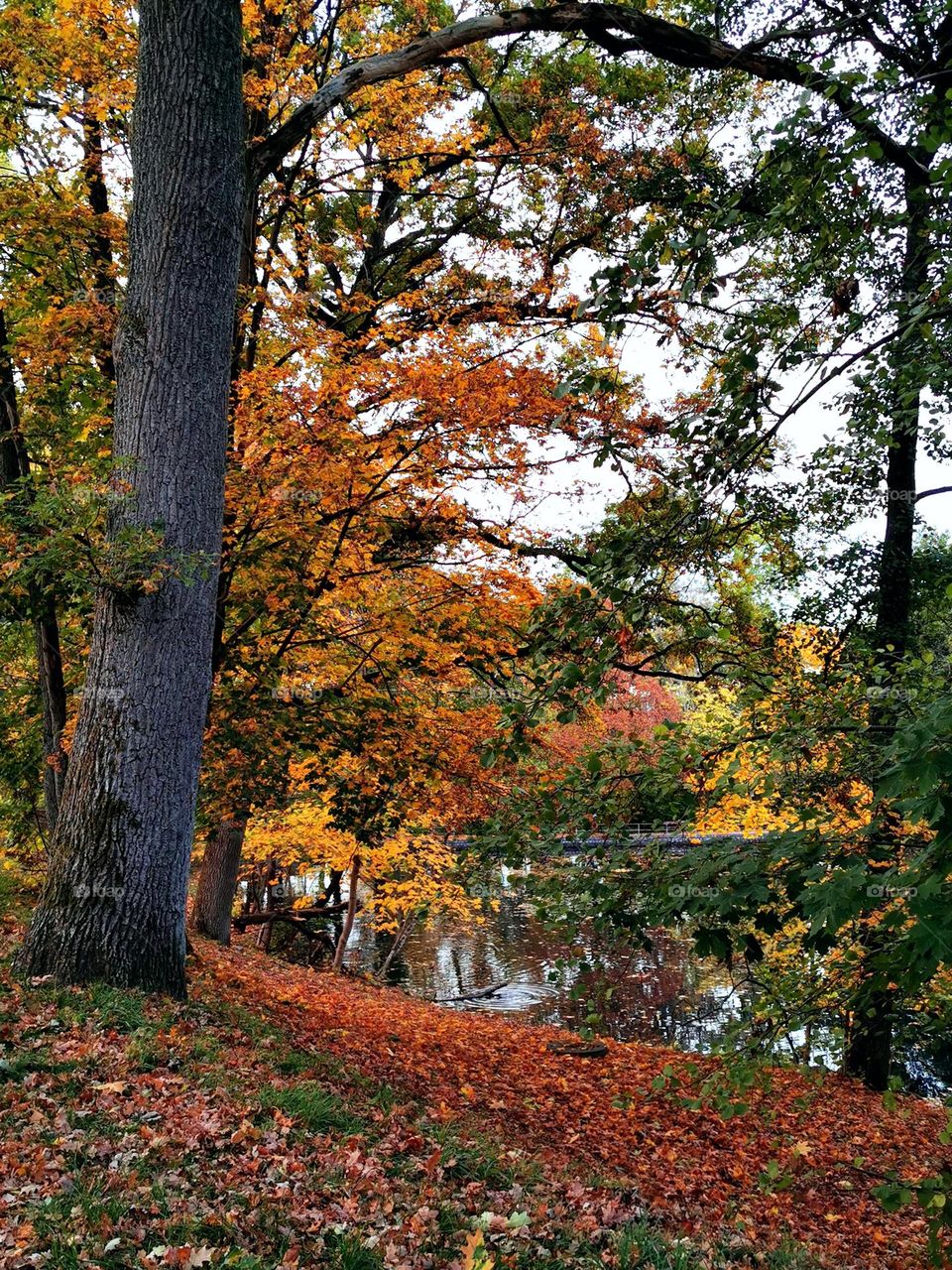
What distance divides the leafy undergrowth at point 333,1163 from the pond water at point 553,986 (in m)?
7.03

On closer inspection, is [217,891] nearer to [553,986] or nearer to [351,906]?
[351,906]

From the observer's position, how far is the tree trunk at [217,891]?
1262 centimetres

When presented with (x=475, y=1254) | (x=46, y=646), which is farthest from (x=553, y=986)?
(x=475, y=1254)

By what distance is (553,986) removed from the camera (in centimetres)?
1609

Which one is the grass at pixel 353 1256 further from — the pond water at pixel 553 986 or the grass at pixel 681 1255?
the pond water at pixel 553 986

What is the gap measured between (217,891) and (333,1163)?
972 centimetres

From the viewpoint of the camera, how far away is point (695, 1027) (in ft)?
59.5

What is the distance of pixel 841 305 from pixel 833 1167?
27.0 ft

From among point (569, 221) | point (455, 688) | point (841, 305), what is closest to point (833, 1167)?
point (455, 688)

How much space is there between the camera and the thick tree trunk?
5.17 meters

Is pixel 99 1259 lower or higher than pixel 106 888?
lower

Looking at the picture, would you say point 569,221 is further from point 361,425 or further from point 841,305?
point 841,305

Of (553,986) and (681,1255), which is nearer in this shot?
(681,1255)

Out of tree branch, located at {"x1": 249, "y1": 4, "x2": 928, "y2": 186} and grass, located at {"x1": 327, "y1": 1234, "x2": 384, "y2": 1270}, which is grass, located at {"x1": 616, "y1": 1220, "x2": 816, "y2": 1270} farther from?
tree branch, located at {"x1": 249, "y1": 4, "x2": 928, "y2": 186}
